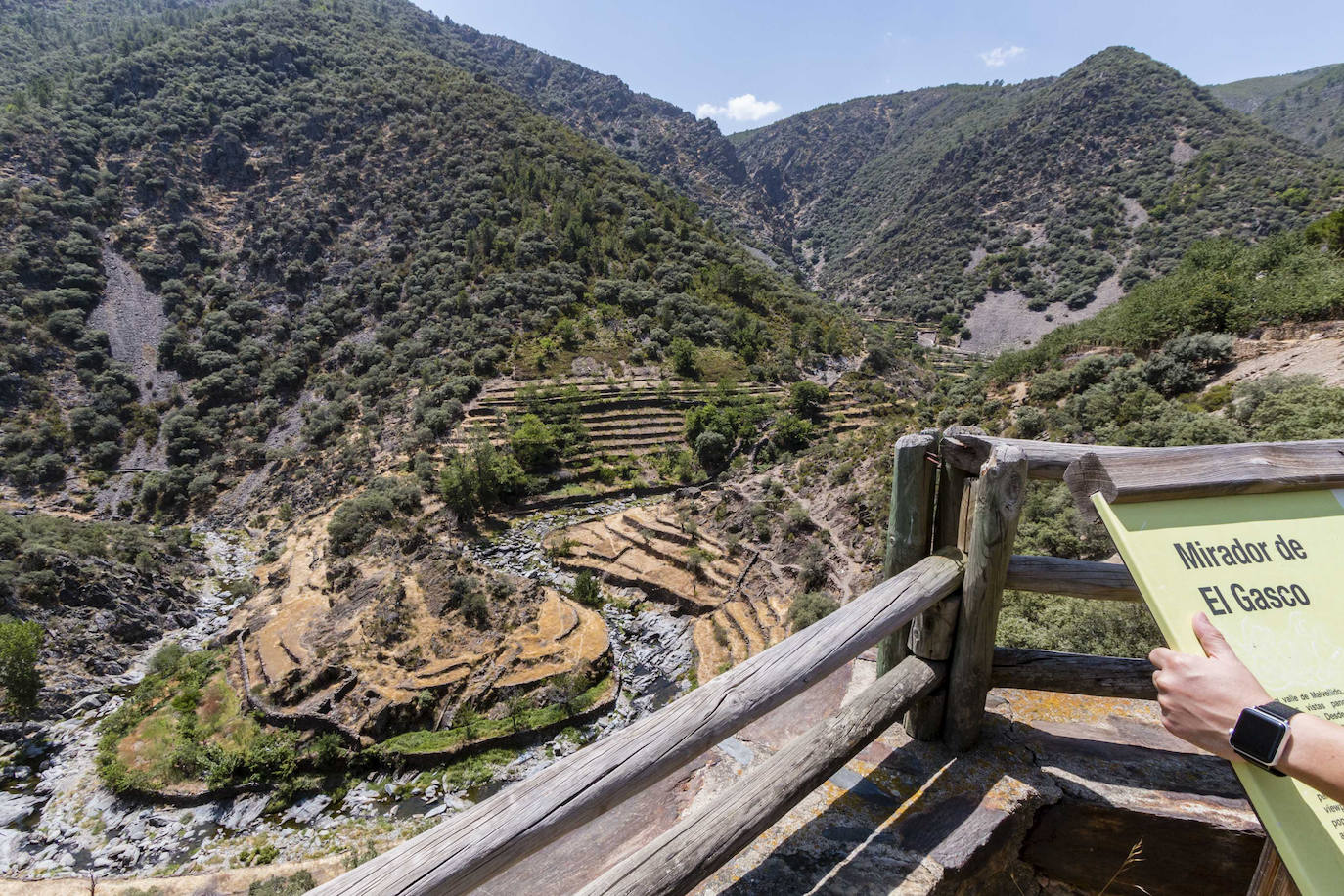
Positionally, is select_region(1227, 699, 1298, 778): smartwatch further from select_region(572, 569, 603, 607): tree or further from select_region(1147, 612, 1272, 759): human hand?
select_region(572, 569, 603, 607): tree

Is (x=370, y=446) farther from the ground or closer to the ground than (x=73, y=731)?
farther from the ground

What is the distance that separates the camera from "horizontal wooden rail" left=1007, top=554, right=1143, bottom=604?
2.77 metres

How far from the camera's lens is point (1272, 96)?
118m

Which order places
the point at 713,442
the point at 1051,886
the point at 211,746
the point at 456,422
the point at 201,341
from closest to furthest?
the point at 1051,886, the point at 211,746, the point at 713,442, the point at 456,422, the point at 201,341

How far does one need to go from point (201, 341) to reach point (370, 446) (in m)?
22.5

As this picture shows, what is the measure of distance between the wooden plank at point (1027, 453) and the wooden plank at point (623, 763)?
53 centimetres

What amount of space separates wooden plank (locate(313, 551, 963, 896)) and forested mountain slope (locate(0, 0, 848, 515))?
3114 centimetres

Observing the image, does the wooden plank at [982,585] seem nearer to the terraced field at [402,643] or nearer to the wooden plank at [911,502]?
the wooden plank at [911,502]

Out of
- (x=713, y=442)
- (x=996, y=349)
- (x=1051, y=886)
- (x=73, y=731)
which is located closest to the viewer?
(x=1051, y=886)

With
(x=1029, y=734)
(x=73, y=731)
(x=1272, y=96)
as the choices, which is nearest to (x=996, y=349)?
(x=1029, y=734)

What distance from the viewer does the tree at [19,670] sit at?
15.5 meters

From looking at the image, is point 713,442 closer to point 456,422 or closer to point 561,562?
point 561,562

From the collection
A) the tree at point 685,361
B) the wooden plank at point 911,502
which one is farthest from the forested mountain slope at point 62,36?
the wooden plank at point 911,502

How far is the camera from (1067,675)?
3.00 m
